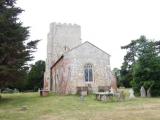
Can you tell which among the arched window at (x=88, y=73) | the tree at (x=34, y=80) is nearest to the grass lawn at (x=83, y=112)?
the arched window at (x=88, y=73)

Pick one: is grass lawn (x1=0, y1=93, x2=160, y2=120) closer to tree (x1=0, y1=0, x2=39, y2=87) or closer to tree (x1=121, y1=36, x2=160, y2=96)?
tree (x1=0, y1=0, x2=39, y2=87)

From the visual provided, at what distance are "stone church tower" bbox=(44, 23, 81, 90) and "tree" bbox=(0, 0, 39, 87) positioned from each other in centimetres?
2353

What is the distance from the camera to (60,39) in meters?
49.9

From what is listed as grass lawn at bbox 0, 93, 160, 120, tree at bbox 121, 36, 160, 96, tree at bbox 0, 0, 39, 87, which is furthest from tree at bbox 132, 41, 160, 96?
tree at bbox 0, 0, 39, 87

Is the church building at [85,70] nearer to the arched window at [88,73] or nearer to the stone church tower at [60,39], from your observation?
the arched window at [88,73]

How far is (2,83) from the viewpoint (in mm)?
25188

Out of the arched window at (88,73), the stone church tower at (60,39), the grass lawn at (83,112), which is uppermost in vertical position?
the stone church tower at (60,39)

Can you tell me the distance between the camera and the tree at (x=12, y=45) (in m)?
23.0

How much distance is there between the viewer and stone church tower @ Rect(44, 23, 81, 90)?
49.6 metres

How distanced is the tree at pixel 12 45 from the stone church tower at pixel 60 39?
77.2 ft

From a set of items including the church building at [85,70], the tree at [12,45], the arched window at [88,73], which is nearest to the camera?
the tree at [12,45]

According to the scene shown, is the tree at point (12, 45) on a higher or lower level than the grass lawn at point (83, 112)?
higher

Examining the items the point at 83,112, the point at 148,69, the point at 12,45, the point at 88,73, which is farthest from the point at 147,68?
the point at 83,112

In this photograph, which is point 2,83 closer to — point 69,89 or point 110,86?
point 69,89
